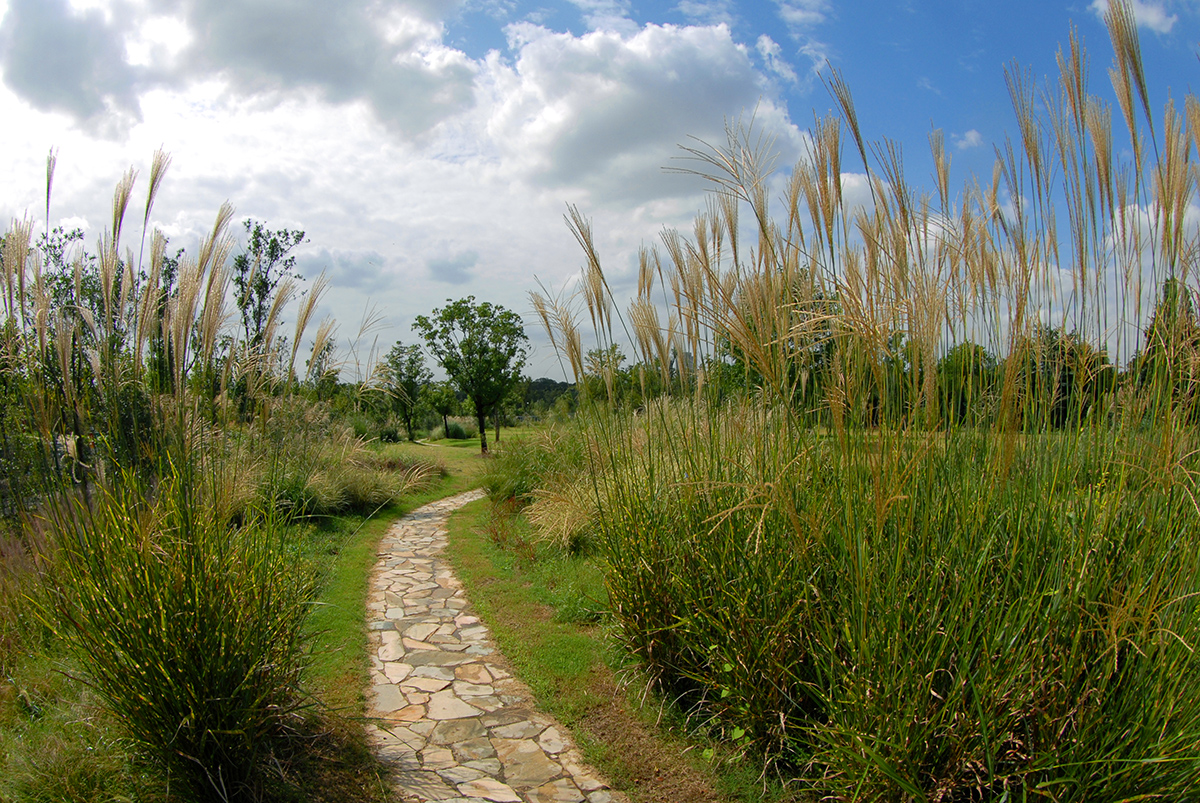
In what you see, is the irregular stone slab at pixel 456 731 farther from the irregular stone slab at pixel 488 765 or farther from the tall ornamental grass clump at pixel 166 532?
the tall ornamental grass clump at pixel 166 532

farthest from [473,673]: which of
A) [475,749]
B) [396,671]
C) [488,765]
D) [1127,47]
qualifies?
[1127,47]

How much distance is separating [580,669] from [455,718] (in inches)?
33.2

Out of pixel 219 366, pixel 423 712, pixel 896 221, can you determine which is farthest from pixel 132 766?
pixel 896 221

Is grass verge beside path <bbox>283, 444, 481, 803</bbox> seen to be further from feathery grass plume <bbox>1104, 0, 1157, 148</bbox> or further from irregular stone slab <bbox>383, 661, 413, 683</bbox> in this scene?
feathery grass plume <bbox>1104, 0, 1157, 148</bbox>

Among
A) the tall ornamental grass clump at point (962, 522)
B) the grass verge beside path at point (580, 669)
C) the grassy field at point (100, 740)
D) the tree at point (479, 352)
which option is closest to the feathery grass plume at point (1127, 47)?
the tall ornamental grass clump at point (962, 522)

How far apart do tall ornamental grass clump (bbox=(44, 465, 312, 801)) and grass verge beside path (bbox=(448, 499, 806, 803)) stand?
5.03 feet

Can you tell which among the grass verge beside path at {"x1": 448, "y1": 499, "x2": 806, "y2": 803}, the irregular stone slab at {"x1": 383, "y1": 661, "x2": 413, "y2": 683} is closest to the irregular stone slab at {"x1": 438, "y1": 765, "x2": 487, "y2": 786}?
the grass verge beside path at {"x1": 448, "y1": 499, "x2": 806, "y2": 803}

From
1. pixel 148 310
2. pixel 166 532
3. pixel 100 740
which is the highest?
pixel 148 310

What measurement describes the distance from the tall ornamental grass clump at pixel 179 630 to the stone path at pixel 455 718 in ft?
2.19

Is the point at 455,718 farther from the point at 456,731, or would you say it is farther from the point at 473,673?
the point at 473,673

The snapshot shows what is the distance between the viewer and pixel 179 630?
212 centimetres

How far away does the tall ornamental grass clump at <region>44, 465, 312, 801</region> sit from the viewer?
6.95 feet

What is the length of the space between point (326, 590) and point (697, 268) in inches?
177

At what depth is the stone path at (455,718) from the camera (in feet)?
8.93
